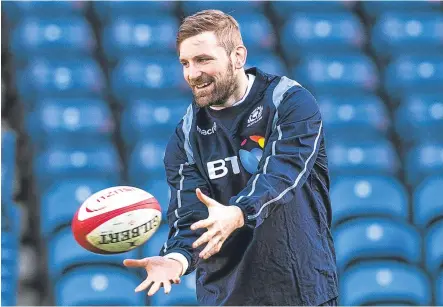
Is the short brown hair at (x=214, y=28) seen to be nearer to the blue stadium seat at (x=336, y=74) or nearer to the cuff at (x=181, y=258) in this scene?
the cuff at (x=181, y=258)

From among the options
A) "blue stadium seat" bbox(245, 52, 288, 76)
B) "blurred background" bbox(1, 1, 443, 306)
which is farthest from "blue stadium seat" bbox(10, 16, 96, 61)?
"blue stadium seat" bbox(245, 52, 288, 76)

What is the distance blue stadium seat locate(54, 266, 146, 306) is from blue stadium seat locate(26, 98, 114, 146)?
900 mm

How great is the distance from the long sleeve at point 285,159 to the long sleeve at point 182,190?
0.33 meters

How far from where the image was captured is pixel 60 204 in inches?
207

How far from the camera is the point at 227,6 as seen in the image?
252 inches

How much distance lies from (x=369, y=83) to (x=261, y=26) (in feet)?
2.80

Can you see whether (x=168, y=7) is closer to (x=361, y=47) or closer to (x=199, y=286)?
(x=361, y=47)

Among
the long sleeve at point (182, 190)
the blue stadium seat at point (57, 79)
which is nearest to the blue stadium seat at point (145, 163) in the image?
the blue stadium seat at point (57, 79)

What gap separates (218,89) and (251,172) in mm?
297

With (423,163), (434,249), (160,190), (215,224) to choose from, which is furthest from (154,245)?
(215,224)

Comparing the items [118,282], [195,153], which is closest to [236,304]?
[195,153]

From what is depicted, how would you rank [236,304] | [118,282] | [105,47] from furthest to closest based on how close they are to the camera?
[105,47], [118,282], [236,304]

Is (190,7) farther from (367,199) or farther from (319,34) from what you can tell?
(367,199)

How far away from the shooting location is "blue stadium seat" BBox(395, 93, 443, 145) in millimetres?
6000
